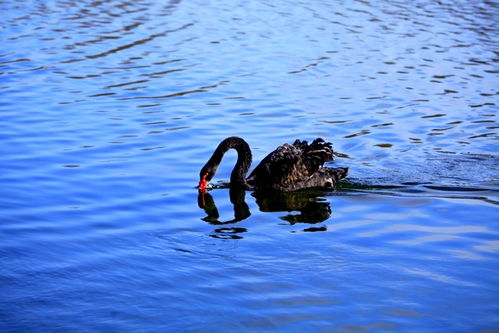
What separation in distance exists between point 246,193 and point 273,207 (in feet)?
2.06

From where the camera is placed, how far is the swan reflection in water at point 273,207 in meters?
7.90

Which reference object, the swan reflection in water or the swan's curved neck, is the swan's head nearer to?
the swan reflection in water

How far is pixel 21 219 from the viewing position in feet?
25.3

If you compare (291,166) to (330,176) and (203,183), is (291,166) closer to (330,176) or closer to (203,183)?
(330,176)

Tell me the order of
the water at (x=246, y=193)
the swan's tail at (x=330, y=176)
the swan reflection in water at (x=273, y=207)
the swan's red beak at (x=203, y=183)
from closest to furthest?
the water at (x=246, y=193), the swan reflection in water at (x=273, y=207), the swan's red beak at (x=203, y=183), the swan's tail at (x=330, y=176)

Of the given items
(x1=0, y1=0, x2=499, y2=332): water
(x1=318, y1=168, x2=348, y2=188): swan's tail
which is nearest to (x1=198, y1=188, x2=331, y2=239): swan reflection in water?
(x1=0, y1=0, x2=499, y2=332): water

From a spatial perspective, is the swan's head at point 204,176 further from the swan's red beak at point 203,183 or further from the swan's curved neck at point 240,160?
the swan's curved neck at point 240,160

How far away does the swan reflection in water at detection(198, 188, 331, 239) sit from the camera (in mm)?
7896

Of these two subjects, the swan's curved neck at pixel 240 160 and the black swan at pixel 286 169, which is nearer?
the black swan at pixel 286 169

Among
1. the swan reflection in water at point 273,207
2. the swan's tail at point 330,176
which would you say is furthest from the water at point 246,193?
the swan's tail at point 330,176

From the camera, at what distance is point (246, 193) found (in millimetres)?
9312

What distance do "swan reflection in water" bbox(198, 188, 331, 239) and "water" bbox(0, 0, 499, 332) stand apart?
4cm

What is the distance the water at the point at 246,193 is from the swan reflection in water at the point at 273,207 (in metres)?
0.04

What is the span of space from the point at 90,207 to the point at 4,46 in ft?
29.6
